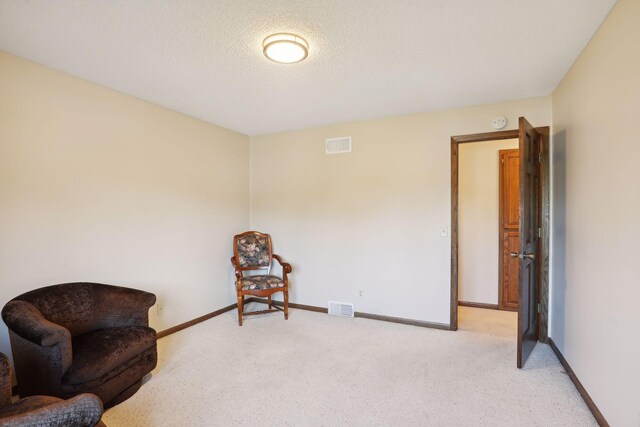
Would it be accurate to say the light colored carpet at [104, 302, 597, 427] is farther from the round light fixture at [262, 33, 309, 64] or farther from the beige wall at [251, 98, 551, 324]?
the round light fixture at [262, 33, 309, 64]

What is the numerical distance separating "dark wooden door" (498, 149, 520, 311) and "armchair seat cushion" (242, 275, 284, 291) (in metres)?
2.89

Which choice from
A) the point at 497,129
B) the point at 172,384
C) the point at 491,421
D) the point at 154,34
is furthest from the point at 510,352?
the point at 154,34

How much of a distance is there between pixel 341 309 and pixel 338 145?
2062 millimetres

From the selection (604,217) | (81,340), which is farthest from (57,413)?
(604,217)

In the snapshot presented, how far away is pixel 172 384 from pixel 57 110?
2289mm

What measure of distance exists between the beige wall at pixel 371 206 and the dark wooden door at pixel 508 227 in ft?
3.59

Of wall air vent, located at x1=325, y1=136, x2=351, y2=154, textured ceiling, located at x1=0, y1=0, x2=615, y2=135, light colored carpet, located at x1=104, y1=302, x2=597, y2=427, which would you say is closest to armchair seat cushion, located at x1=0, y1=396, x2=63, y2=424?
light colored carpet, located at x1=104, y1=302, x2=597, y2=427

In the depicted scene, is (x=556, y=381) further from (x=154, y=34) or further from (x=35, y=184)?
(x=35, y=184)

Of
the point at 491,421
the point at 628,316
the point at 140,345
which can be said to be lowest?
the point at 491,421

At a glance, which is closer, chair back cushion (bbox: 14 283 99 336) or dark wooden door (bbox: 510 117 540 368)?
chair back cushion (bbox: 14 283 99 336)

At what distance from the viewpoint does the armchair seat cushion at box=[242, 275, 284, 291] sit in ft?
12.2

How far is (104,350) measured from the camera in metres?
2.11

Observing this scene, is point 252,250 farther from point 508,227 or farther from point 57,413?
point 508,227

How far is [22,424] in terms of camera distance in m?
1.08
